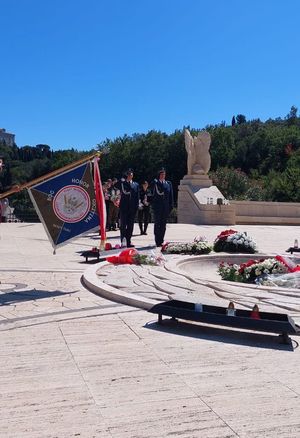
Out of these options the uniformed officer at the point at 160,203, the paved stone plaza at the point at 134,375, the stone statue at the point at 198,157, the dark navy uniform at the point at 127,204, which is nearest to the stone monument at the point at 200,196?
the stone statue at the point at 198,157

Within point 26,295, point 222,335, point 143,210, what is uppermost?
point 143,210

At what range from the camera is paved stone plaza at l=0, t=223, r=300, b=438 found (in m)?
3.33

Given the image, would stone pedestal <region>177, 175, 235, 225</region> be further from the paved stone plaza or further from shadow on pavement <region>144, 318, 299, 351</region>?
A: shadow on pavement <region>144, 318, 299, 351</region>

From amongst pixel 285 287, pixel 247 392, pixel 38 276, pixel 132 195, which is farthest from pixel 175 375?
pixel 132 195

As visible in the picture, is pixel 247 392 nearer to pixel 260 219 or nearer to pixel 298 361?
pixel 298 361

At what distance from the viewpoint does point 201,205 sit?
989 inches

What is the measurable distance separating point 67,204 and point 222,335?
141 inches

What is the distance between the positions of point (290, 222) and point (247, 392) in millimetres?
24327

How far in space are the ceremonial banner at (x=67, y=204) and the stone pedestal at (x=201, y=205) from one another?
55.9ft

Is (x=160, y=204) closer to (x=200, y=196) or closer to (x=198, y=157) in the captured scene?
(x=200, y=196)

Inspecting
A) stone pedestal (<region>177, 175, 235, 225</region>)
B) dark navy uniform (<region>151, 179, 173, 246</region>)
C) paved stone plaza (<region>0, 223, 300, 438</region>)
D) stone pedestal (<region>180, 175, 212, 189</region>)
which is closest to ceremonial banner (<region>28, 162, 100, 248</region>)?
paved stone plaza (<region>0, 223, 300, 438</region>)

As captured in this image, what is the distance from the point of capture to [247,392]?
3881 millimetres

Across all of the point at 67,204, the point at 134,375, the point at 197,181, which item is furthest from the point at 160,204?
the point at 197,181

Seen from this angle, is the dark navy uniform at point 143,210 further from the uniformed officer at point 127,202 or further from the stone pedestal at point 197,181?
the stone pedestal at point 197,181
